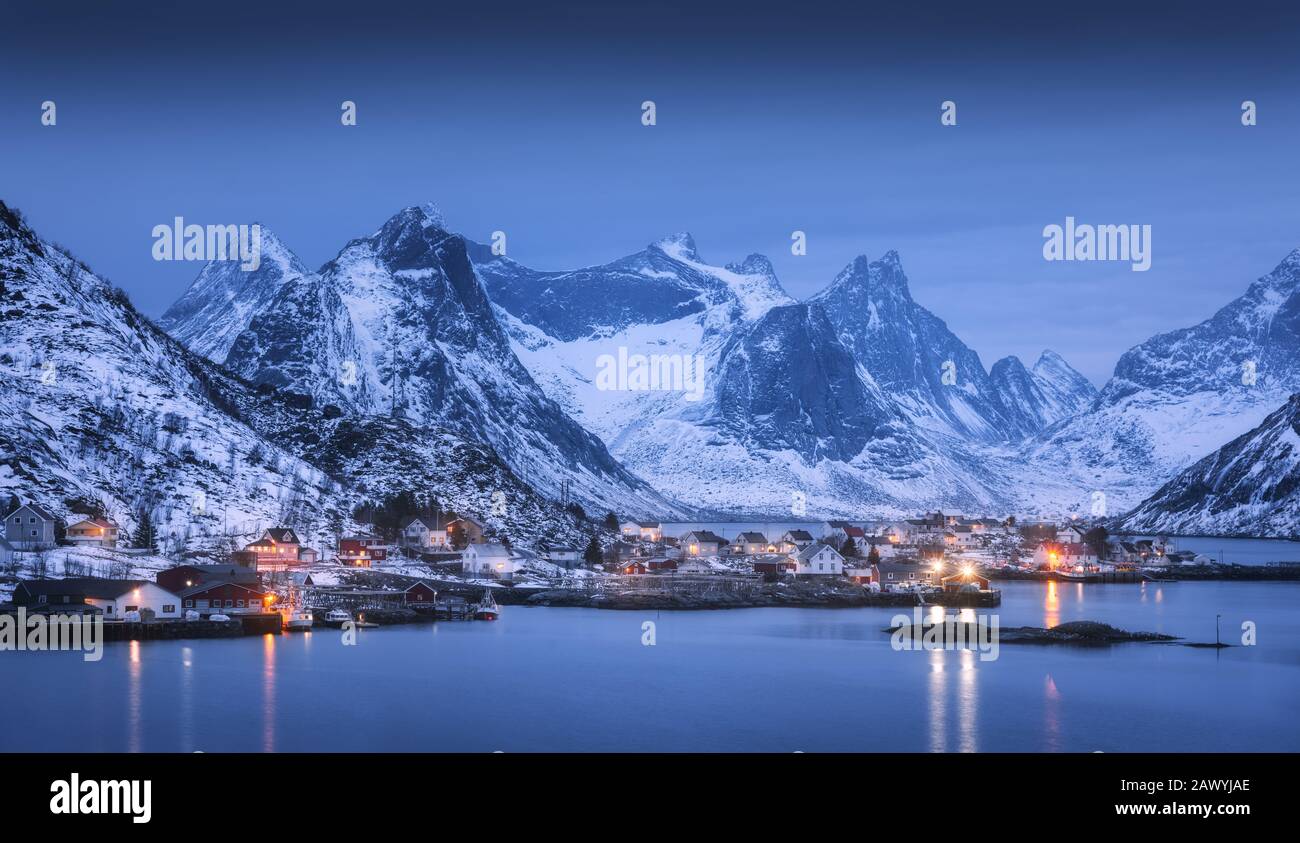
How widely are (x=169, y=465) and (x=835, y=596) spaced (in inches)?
2320

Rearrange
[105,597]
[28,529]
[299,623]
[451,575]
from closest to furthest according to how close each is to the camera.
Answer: [105,597] < [299,623] < [28,529] < [451,575]

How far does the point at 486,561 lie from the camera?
122 meters

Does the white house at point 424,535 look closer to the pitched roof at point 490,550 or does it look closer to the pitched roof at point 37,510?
the pitched roof at point 490,550

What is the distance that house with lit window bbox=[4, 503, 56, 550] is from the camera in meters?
92.4

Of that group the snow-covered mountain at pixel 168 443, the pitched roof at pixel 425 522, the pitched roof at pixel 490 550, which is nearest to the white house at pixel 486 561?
the pitched roof at pixel 490 550

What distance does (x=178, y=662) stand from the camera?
68438mm

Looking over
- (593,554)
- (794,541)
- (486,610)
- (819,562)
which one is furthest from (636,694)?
(794,541)

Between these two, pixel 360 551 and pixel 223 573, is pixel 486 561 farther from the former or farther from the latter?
pixel 223 573

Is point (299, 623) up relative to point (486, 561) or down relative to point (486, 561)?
down

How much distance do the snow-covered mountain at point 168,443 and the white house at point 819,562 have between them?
88.8 ft

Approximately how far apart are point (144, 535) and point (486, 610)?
27.4 metres
